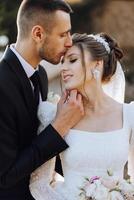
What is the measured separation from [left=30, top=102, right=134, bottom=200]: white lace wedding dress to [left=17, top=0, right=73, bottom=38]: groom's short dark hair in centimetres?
50

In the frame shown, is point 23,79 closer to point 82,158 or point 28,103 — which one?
point 28,103

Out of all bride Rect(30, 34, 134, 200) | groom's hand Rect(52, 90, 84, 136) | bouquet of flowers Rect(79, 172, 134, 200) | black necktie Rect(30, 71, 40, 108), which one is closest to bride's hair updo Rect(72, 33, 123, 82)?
bride Rect(30, 34, 134, 200)

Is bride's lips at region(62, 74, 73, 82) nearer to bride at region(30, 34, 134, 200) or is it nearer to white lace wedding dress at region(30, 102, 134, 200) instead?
bride at region(30, 34, 134, 200)

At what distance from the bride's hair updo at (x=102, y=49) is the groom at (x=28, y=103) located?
0.24 ft

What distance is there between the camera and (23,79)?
4398 millimetres

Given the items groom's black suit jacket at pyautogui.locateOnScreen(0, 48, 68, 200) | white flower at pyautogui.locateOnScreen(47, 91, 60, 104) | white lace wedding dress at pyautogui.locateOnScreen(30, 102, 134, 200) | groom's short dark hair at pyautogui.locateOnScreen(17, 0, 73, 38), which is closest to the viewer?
groom's black suit jacket at pyautogui.locateOnScreen(0, 48, 68, 200)

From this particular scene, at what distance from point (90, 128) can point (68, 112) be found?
7.7 inches

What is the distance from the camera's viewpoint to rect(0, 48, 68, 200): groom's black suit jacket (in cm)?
426

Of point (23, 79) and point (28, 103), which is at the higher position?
point (23, 79)

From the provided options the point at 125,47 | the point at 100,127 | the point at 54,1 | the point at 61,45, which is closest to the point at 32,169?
the point at 100,127

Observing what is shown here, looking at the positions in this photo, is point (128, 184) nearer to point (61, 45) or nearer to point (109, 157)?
point (109, 157)

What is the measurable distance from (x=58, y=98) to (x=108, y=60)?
44cm

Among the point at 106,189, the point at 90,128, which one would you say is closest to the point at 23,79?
the point at 90,128

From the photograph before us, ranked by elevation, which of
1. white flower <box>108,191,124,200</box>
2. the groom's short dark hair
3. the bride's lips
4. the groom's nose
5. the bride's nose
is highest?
the groom's short dark hair
